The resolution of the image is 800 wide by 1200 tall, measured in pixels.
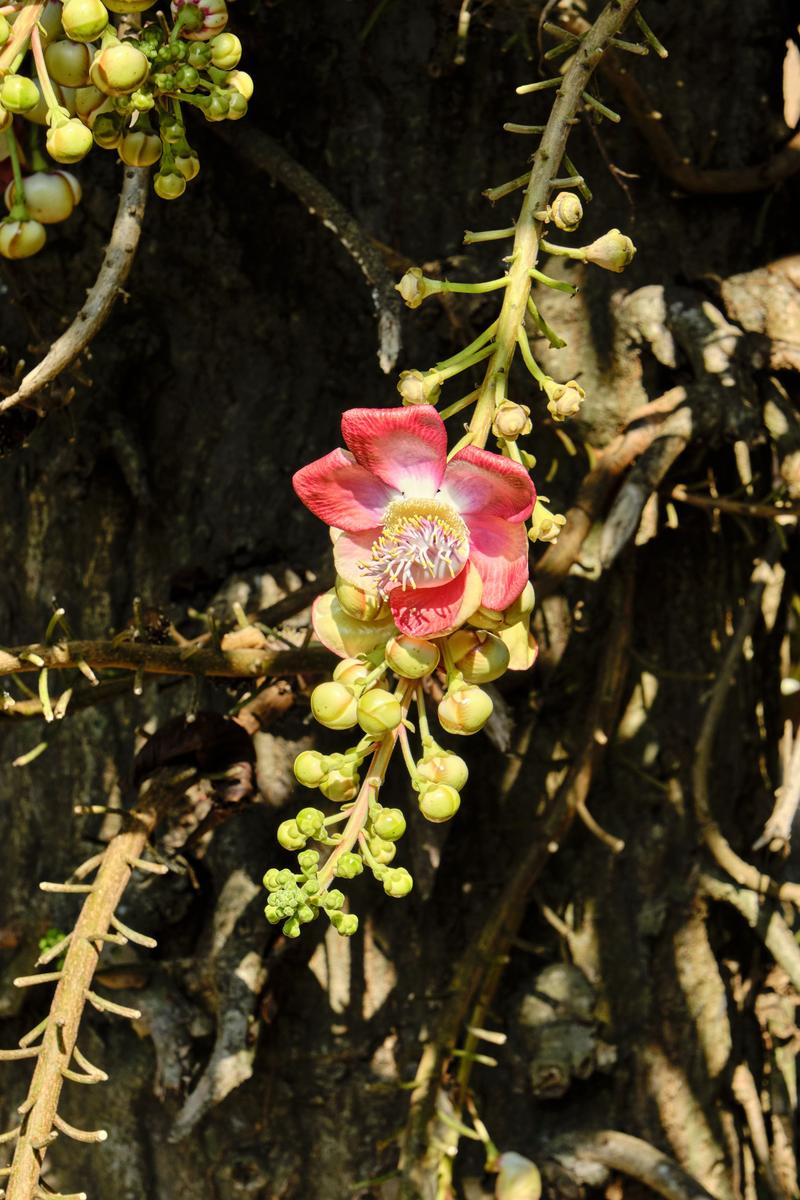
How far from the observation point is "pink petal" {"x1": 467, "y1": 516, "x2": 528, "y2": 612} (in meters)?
0.72

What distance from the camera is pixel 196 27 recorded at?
0.81m

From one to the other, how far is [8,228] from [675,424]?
2.21 ft

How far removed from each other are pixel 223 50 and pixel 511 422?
0.32 m

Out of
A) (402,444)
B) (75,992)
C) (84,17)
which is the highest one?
(84,17)

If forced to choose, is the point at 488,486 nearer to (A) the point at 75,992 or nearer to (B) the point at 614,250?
(B) the point at 614,250

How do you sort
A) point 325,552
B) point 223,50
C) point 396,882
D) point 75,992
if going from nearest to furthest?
point 396,882
point 223,50
point 75,992
point 325,552

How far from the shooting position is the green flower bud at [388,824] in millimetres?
A: 707

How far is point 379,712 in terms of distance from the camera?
695mm

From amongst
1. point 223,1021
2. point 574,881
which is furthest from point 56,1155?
point 574,881

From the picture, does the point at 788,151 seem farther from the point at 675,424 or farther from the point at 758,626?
the point at 758,626

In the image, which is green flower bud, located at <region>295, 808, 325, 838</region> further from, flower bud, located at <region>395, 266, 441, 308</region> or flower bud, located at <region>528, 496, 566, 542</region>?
flower bud, located at <region>395, 266, 441, 308</region>

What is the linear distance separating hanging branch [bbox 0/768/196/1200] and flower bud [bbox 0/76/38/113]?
515mm

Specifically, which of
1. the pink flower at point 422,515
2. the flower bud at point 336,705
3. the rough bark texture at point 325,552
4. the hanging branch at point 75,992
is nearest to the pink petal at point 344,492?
the pink flower at point 422,515

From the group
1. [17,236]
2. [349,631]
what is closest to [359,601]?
[349,631]
